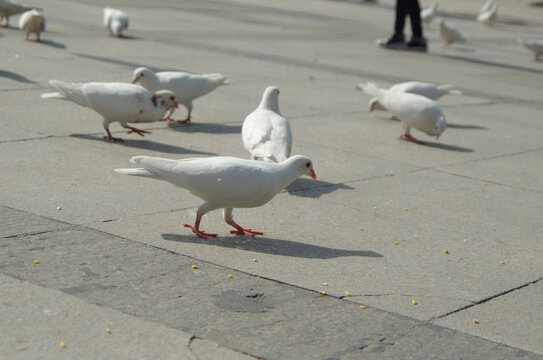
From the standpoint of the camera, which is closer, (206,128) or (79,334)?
(79,334)

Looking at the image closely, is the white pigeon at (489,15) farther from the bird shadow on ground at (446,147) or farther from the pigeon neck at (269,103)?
the pigeon neck at (269,103)

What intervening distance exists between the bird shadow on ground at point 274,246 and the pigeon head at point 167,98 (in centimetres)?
274

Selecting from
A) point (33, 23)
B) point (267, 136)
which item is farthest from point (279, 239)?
point (33, 23)

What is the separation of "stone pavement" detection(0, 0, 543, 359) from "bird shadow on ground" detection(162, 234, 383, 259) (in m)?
0.02

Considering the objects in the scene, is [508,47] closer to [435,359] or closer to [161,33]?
[161,33]

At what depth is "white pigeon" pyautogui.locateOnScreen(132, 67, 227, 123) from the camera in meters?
8.27

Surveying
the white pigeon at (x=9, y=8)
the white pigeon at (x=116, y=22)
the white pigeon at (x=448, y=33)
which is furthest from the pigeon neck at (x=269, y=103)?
the white pigeon at (x=448, y=33)

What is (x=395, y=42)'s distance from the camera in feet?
59.8

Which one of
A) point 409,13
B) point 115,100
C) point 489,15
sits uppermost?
point 409,13

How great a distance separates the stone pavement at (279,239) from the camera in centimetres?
378

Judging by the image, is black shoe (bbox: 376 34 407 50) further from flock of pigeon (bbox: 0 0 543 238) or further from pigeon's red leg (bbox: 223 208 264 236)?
pigeon's red leg (bbox: 223 208 264 236)

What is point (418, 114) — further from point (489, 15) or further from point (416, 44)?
point (489, 15)

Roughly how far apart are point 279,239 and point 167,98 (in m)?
2.93

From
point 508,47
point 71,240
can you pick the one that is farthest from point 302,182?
point 508,47
